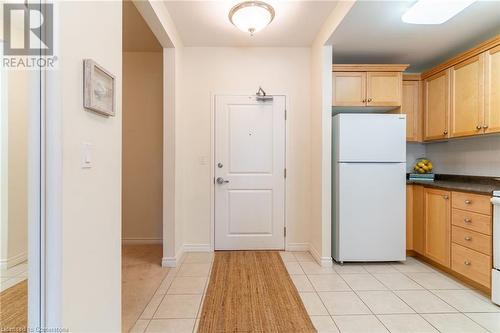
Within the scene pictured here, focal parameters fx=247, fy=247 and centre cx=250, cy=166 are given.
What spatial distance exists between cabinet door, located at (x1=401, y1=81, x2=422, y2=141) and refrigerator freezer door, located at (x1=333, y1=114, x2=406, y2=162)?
69 centimetres

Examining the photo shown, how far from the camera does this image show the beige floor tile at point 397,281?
2.27 m

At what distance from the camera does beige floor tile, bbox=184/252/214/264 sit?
2.87 meters

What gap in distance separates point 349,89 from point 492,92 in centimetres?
129

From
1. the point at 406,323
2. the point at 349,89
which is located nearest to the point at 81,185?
the point at 406,323

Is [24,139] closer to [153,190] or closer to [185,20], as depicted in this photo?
[185,20]

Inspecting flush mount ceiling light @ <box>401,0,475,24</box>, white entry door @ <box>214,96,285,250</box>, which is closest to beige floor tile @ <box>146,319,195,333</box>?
white entry door @ <box>214,96,285,250</box>

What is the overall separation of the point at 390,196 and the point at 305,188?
3.16 feet

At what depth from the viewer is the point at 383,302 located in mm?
2018

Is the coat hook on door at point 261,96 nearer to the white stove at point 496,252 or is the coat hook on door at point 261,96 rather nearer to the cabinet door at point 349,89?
the cabinet door at point 349,89

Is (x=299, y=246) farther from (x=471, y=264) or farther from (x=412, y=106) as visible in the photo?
(x=412, y=106)

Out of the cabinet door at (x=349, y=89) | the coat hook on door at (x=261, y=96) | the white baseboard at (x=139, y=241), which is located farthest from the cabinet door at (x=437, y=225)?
the white baseboard at (x=139, y=241)

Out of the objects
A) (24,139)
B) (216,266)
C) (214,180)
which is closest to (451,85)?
(214,180)

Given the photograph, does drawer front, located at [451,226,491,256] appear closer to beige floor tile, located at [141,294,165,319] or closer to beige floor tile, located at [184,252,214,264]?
beige floor tile, located at [184,252,214,264]

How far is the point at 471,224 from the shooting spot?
221 centimetres
